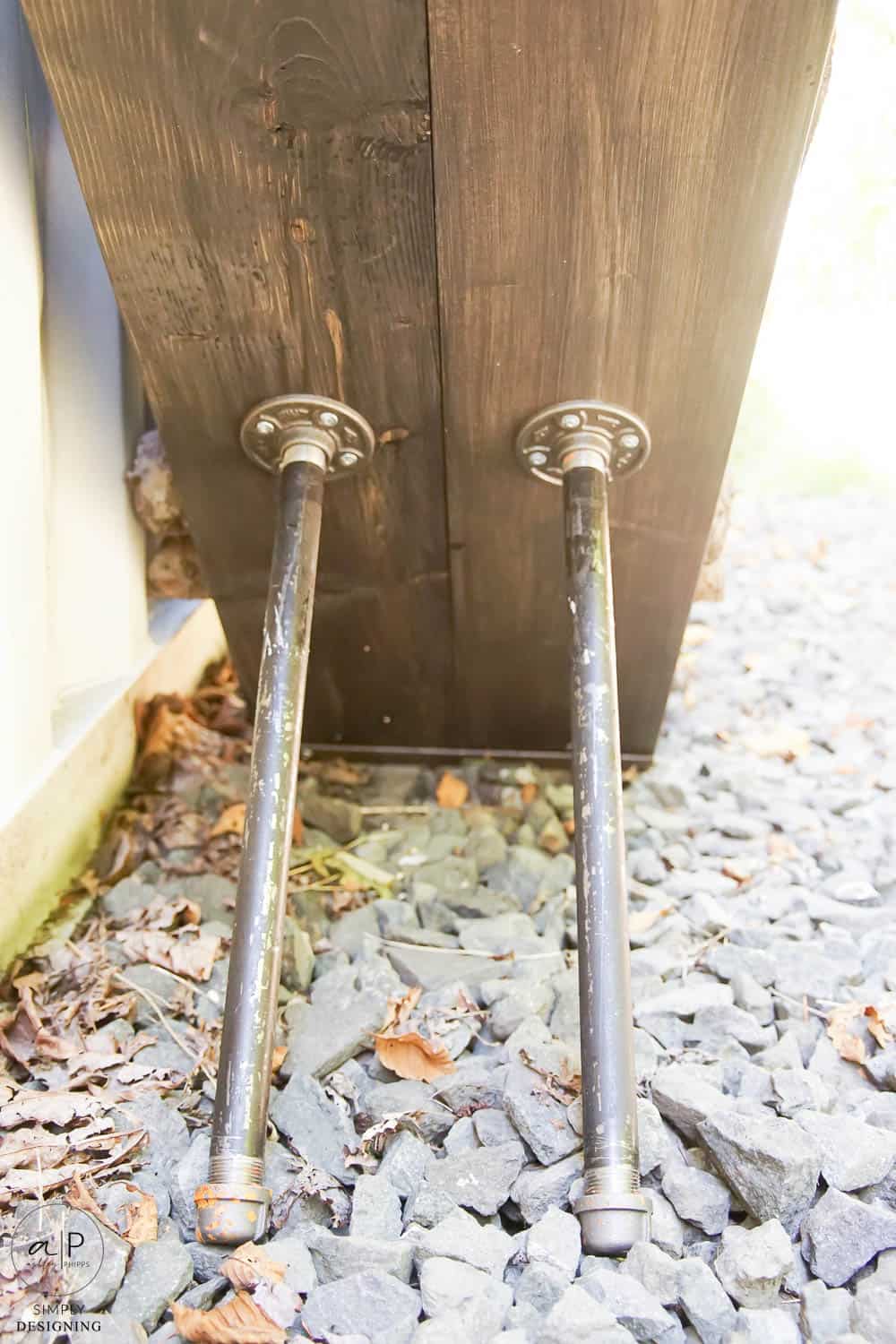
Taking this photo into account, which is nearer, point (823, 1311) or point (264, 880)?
point (823, 1311)

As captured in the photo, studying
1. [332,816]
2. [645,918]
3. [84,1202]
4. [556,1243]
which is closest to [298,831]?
[332,816]

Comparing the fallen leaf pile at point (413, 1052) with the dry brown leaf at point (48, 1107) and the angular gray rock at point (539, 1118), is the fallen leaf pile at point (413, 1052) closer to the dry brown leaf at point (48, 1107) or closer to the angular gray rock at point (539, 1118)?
the angular gray rock at point (539, 1118)

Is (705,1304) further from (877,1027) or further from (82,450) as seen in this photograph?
(82,450)

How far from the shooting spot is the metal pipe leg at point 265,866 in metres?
1.09

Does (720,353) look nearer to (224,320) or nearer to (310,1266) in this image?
(224,320)

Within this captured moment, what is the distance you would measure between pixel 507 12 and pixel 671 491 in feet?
2.23

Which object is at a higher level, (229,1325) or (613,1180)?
(613,1180)

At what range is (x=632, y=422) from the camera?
1455 millimetres

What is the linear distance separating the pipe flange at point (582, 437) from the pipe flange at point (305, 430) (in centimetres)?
23

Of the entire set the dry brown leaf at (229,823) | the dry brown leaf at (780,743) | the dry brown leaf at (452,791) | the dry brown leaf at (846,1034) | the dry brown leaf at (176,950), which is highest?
the dry brown leaf at (780,743)

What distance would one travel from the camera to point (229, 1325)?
0.97 meters

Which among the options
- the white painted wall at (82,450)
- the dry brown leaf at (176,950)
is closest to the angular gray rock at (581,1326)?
the dry brown leaf at (176,950)

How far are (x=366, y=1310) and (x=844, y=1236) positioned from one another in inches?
18.5

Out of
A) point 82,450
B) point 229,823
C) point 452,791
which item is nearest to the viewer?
point 82,450
